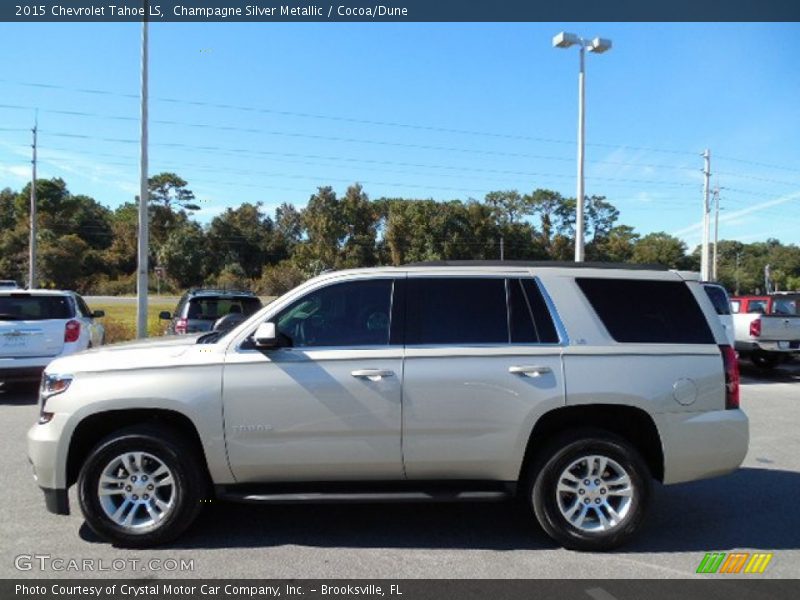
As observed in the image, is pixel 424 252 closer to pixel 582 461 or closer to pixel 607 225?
pixel 607 225

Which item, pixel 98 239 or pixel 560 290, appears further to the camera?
pixel 98 239

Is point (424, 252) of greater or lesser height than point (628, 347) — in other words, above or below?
above

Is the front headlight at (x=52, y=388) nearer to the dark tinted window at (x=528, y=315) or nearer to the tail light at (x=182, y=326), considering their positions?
the dark tinted window at (x=528, y=315)

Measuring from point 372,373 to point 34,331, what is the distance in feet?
25.8

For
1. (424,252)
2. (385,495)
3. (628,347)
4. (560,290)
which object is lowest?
(385,495)

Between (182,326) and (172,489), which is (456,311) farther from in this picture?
(182,326)

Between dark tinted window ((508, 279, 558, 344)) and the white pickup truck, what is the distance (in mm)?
11976

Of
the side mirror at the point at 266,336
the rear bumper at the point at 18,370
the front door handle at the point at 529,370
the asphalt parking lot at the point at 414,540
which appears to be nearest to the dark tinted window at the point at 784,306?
the asphalt parking lot at the point at 414,540

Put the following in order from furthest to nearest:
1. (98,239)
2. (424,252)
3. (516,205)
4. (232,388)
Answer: (98,239) → (516,205) → (424,252) → (232,388)

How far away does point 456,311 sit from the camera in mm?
4727

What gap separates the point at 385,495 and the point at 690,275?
111 inches

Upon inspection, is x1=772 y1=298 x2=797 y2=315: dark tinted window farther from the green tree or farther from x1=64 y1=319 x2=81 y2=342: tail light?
the green tree

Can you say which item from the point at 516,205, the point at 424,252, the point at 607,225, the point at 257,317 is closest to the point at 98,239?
the point at 424,252

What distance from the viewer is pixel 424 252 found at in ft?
209
